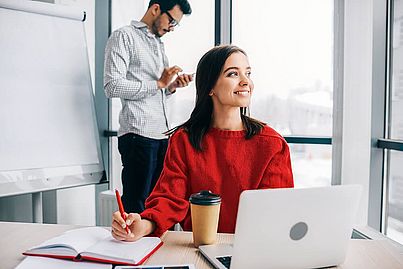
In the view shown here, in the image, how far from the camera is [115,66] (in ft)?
7.61

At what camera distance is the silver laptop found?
2.95ft

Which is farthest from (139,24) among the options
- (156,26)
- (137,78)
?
(137,78)

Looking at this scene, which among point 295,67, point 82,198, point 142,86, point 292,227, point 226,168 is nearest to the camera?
point 292,227

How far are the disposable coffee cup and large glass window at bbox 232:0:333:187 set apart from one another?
1.83 metres

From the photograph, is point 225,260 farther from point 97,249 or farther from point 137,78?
point 137,78

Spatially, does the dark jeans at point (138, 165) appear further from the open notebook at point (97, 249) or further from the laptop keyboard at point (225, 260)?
the laptop keyboard at point (225, 260)

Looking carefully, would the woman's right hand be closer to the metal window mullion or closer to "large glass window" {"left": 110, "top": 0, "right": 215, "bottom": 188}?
the metal window mullion

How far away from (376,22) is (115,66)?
4.53ft

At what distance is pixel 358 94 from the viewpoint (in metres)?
2.41

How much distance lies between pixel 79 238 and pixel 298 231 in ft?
1.76

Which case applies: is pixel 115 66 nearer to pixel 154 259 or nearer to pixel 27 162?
pixel 27 162

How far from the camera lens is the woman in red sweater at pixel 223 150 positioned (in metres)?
1.43

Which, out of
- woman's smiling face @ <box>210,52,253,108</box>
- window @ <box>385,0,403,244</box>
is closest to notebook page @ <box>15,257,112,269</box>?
woman's smiling face @ <box>210,52,253,108</box>

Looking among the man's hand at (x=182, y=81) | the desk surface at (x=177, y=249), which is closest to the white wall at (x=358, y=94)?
the man's hand at (x=182, y=81)
